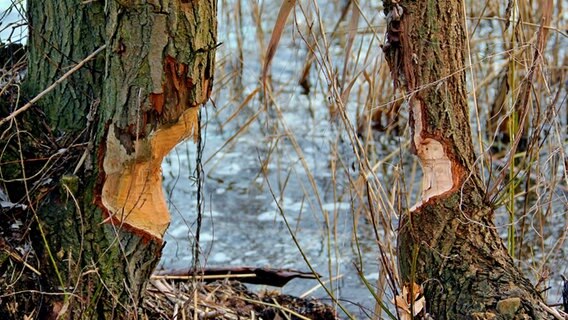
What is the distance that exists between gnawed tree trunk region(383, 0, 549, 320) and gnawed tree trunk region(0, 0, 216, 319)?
500 millimetres

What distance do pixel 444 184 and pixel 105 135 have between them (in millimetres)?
856

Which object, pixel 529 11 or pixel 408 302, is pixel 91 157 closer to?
pixel 408 302

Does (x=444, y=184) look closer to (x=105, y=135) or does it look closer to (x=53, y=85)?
(x=105, y=135)

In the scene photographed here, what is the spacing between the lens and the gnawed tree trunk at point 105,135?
6.16 feet

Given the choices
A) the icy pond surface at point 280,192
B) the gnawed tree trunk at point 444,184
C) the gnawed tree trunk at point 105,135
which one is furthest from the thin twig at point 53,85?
the icy pond surface at point 280,192

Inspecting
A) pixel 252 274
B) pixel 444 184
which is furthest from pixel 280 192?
pixel 444 184

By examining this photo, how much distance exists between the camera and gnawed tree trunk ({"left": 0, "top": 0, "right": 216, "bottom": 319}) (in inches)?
73.9

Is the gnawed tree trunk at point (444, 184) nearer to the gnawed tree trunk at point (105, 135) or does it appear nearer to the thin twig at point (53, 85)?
the gnawed tree trunk at point (105, 135)

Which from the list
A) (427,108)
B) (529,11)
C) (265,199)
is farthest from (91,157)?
(529,11)

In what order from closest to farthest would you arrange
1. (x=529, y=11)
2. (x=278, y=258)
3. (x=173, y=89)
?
(x=173, y=89)
(x=278, y=258)
(x=529, y=11)

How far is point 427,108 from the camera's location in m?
2.09

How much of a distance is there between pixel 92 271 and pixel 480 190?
100 cm

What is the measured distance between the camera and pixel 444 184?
2.13 meters

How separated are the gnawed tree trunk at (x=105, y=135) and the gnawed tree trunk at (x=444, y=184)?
1.64 ft
